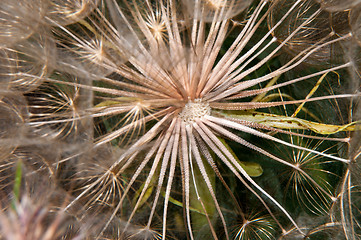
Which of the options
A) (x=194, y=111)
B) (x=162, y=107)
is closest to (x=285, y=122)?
(x=194, y=111)

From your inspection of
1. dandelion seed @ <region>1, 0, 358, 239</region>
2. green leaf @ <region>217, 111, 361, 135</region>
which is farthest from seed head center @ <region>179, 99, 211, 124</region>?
green leaf @ <region>217, 111, 361, 135</region>

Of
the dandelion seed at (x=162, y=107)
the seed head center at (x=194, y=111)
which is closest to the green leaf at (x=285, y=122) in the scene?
the dandelion seed at (x=162, y=107)

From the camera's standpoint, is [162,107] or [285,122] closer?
[285,122]

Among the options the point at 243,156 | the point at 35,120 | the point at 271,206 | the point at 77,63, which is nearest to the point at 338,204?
the point at 271,206

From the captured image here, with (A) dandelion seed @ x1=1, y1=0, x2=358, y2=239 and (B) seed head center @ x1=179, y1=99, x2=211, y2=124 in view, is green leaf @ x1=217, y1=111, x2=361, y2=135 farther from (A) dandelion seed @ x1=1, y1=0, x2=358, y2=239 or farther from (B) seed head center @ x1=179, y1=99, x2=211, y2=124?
(B) seed head center @ x1=179, y1=99, x2=211, y2=124

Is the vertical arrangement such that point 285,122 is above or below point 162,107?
below

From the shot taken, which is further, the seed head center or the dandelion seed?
the seed head center

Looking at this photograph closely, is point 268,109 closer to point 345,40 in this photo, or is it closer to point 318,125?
point 318,125

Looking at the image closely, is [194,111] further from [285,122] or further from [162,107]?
[285,122]

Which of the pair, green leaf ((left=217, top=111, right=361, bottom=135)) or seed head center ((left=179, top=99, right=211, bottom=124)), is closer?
green leaf ((left=217, top=111, right=361, bottom=135))

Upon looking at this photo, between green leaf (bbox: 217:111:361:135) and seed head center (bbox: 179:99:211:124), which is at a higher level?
seed head center (bbox: 179:99:211:124)
